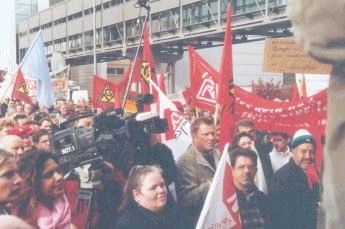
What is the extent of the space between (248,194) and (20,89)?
705cm

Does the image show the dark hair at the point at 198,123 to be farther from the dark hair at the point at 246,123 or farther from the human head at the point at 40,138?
the dark hair at the point at 246,123

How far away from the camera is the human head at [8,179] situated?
3.31 m

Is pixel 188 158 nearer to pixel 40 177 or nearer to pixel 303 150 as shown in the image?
pixel 303 150

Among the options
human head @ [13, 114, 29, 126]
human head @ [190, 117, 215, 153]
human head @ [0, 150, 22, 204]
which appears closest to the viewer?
human head @ [0, 150, 22, 204]

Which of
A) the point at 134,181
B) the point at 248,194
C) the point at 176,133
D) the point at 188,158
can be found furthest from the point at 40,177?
the point at 176,133

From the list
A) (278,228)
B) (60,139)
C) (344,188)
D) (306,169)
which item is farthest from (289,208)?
(344,188)

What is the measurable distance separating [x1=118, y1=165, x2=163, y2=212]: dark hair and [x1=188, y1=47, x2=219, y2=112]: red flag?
346cm

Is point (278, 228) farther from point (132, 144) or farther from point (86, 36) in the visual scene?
point (86, 36)

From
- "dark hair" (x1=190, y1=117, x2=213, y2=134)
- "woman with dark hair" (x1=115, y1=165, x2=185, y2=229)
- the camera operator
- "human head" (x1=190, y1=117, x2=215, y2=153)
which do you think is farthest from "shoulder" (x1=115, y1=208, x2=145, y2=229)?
"dark hair" (x1=190, y1=117, x2=213, y2=134)

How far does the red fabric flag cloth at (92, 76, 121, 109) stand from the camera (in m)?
11.2

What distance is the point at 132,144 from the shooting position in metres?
3.96

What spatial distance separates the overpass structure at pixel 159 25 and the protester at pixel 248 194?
13035 mm

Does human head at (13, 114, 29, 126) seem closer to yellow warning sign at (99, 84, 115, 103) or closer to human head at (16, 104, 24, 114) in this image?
human head at (16, 104, 24, 114)

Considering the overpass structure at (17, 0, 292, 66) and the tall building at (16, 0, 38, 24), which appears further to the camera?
the tall building at (16, 0, 38, 24)
